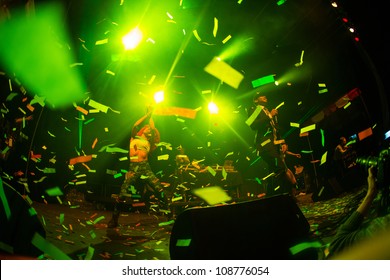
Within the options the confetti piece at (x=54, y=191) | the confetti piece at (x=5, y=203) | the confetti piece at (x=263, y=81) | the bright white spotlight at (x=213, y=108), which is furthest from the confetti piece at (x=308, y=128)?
the confetti piece at (x=5, y=203)

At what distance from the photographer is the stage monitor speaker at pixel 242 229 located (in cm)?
81

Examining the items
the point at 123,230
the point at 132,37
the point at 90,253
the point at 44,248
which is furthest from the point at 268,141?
the point at 132,37

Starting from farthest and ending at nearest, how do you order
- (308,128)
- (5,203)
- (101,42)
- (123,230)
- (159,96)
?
(159,96) < (308,128) < (101,42) < (123,230) < (5,203)

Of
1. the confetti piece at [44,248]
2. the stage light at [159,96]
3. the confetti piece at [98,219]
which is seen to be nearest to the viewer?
the confetti piece at [44,248]

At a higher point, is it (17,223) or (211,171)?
(211,171)

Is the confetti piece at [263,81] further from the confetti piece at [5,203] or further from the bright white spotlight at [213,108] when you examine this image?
the confetti piece at [5,203]

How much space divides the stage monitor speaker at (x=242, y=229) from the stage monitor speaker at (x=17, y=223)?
693mm

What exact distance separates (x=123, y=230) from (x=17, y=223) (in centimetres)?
113

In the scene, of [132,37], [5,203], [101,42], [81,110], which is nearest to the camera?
[5,203]

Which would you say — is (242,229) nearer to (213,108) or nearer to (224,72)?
(213,108)

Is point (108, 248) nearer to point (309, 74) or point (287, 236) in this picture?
point (287, 236)

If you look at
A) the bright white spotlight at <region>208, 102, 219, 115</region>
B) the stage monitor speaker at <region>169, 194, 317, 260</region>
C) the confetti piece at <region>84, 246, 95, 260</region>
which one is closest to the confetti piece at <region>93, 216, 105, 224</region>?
the confetti piece at <region>84, 246, 95, 260</region>

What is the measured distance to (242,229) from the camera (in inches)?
33.4

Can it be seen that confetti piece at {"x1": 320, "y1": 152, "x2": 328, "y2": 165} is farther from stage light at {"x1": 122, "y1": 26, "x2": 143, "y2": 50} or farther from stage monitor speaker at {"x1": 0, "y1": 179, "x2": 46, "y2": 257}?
stage monitor speaker at {"x1": 0, "y1": 179, "x2": 46, "y2": 257}
